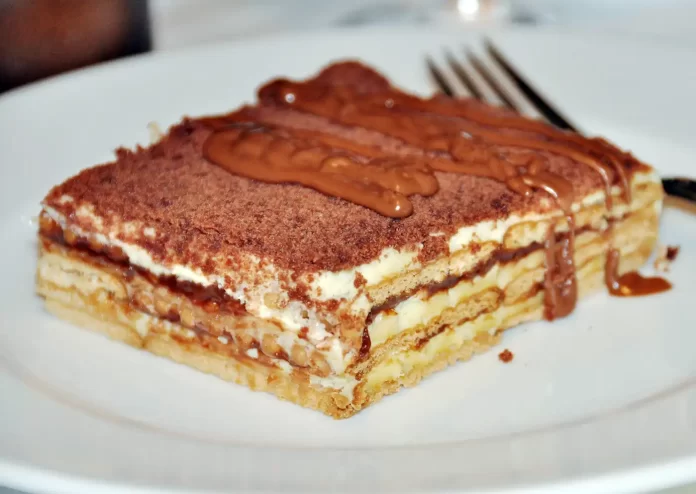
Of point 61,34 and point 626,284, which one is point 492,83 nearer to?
point 626,284

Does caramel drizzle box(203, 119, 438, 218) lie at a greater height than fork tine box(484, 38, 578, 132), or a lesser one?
greater

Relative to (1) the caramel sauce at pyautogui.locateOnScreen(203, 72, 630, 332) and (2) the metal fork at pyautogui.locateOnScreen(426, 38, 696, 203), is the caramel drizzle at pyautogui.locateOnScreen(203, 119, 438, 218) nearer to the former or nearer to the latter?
(1) the caramel sauce at pyautogui.locateOnScreen(203, 72, 630, 332)

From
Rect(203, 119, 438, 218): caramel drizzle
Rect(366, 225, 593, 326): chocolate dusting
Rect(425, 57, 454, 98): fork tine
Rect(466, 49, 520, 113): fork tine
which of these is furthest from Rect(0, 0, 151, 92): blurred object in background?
Rect(366, 225, 593, 326): chocolate dusting

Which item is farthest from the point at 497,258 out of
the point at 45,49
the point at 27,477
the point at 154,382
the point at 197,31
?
the point at 197,31

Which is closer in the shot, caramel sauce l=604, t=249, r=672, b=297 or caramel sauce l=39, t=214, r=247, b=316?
caramel sauce l=39, t=214, r=247, b=316

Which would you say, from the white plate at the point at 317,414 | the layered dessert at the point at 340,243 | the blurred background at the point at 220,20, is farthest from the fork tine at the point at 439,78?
the layered dessert at the point at 340,243

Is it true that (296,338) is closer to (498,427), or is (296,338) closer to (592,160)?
(498,427)

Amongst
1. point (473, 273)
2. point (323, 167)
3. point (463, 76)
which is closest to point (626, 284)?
point (473, 273)
